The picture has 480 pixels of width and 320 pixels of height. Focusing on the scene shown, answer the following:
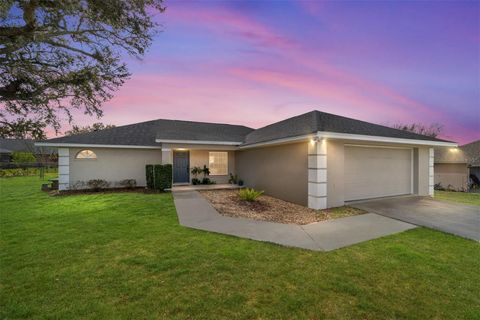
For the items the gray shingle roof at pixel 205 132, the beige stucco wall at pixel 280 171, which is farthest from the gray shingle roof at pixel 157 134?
the beige stucco wall at pixel 280 171

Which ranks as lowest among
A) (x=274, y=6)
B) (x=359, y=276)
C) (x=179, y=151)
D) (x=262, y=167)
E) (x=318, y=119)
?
(x=359, y=276)

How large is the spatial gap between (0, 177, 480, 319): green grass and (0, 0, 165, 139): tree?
3.18 m

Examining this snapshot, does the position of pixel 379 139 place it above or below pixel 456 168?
above

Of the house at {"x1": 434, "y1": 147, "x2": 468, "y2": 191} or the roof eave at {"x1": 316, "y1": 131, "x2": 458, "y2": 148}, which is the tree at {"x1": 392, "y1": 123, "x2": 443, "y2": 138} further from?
the roof eave at {"x1": 316, "y1": 131, "x2": 458, "y2": 148}

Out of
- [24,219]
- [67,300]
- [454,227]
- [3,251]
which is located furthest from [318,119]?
[24,219]

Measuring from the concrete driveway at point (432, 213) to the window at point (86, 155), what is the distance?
553 inches

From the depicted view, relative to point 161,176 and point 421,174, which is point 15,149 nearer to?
point 161,176

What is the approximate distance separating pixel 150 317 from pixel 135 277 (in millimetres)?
1106

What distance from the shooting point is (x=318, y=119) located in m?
9.30

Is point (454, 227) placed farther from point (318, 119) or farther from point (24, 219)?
point (24, 219)

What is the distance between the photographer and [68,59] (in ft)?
19.0

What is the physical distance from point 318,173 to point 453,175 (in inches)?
578

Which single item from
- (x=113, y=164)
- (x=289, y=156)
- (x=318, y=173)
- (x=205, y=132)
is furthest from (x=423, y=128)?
(x=113, y=164)

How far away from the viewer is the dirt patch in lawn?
7.37 metres
